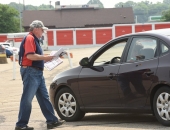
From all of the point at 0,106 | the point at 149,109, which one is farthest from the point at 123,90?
the point at 0,106

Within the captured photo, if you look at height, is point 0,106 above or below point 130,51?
below

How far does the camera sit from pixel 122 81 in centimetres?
983

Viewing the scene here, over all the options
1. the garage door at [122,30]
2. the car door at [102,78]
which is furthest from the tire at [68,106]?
the garage door at [122,30]

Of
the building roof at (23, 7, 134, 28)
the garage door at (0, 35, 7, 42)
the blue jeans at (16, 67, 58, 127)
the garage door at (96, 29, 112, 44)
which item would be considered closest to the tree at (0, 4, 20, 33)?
the building roof at (23, 7, 134, 28)

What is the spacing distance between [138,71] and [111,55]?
1260 millimetres

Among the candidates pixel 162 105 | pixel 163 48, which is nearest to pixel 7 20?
pixel 163 48

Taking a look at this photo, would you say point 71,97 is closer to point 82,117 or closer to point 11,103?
point 82,117

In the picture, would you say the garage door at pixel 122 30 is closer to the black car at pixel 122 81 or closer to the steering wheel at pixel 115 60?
the black car at pixel 122 81

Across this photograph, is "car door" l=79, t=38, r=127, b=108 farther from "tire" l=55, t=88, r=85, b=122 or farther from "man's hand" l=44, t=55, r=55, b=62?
"man's hand" l=44, t=55, r=55, b=62

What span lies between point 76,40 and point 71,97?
76.6 metres

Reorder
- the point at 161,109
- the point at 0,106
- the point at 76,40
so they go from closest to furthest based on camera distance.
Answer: the point at 161,109
the point at 0,106
the point at 76,40

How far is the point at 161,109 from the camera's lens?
30.5 feet

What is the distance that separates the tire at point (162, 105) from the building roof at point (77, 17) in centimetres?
9872

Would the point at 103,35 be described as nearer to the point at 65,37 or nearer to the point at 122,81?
the point at 65,37
